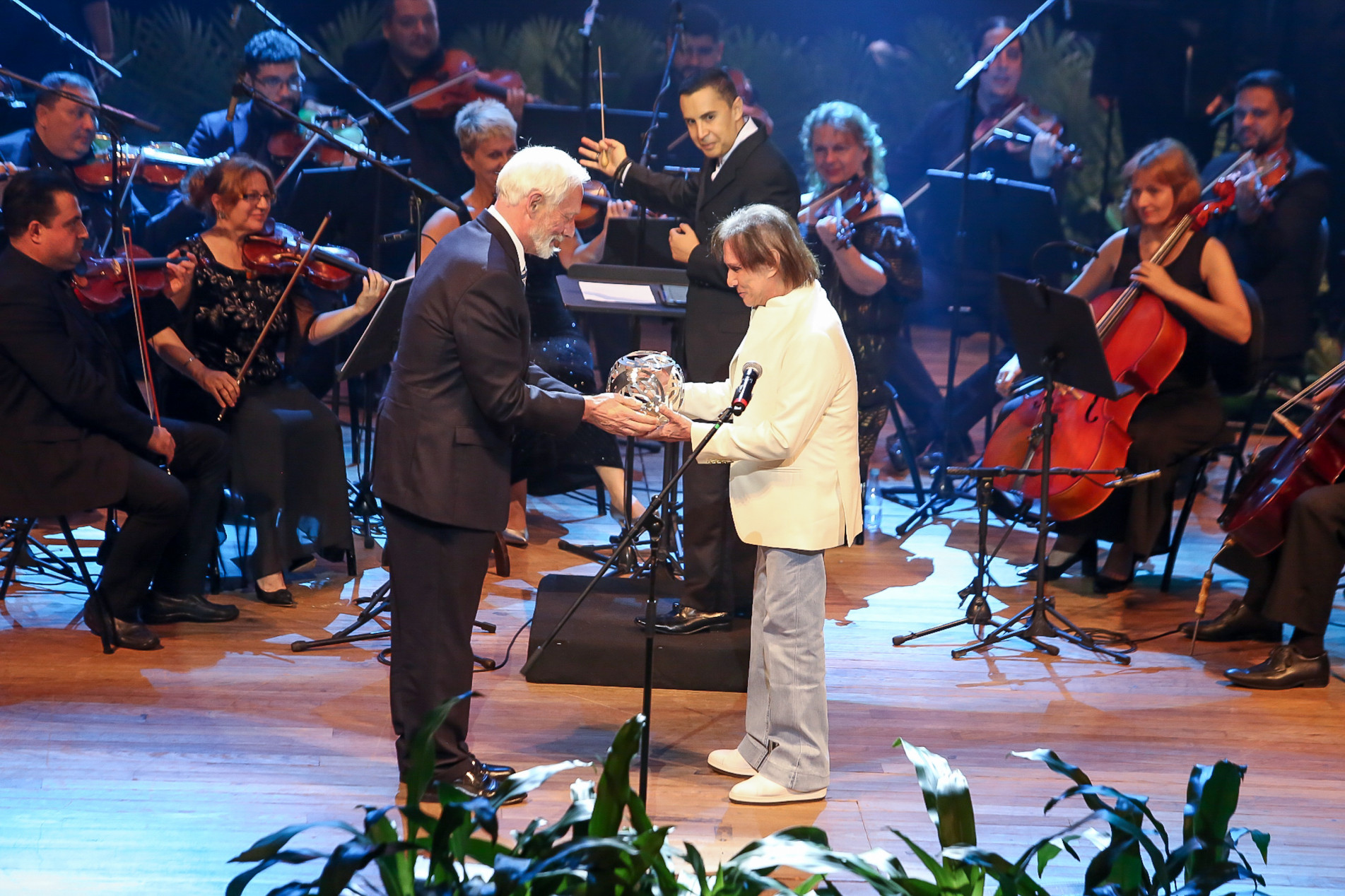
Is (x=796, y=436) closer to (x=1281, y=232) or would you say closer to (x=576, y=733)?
(x=576, y=733)

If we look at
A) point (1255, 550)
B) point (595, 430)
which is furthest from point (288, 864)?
point (1255, 550)

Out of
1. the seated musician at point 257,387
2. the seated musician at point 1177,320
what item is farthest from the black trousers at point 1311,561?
the seated musician at point 257,387

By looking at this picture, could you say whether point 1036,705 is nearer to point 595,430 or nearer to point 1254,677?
point 1254,677

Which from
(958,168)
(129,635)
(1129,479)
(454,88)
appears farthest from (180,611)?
(958,168)

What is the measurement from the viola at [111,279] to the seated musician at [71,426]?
12 centimetres

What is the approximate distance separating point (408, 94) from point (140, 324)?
10.8 feet

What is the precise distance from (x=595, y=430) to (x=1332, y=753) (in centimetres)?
304

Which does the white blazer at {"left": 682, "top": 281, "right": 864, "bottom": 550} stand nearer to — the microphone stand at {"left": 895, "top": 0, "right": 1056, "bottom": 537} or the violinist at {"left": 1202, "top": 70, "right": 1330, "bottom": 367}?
the microphone stand at {"left": 895, "top": 0, "right": 1056, "bottom": 537}

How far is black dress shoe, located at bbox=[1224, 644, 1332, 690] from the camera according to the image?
424 cm

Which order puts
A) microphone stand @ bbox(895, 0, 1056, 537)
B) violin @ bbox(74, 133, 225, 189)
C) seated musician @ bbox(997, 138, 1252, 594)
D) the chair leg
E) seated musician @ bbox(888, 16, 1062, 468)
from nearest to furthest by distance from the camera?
1. seated musician @ bbox(997, 138, 1252, 594)
2. the chair leg
3. violin @ bbox(74, 133, 225, 189)
4. microphone stand @ bbox(895, 0, 1056, 537)
5. seated musician @ bbox(888, 16, 1062, 468)

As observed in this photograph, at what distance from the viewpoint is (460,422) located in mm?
3146

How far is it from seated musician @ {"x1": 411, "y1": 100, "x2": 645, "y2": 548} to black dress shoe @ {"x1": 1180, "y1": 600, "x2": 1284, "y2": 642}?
235 cm

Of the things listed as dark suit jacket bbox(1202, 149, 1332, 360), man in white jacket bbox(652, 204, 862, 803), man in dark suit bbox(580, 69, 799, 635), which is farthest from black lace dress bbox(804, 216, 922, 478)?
man in white jacket bbox(652, 204, 862, 803)

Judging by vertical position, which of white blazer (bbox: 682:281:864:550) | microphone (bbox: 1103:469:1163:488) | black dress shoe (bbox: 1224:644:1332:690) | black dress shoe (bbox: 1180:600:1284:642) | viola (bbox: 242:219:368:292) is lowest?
black dress shoe (bbox: 1224:644:1332:690)
